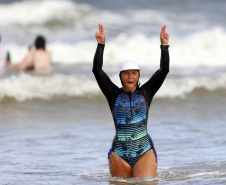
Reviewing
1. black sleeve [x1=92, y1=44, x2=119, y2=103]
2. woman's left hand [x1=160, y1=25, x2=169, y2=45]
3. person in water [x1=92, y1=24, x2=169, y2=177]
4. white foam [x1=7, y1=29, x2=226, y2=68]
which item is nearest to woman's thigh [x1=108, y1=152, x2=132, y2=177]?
person in water [x1=92, y1=24, x2=169, y2=177]

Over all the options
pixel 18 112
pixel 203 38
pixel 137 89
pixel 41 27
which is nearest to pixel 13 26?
pixel 41 27

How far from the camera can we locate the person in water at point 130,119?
20.4ft

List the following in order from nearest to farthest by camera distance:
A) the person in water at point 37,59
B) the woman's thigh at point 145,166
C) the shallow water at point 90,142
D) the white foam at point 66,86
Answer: the woman's thigh at point 145,166, the shallow water at point 90,142, the white foam at point 66,86, the person in water at point 37,59

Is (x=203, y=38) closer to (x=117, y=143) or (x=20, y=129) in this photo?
(x=20, y=129)

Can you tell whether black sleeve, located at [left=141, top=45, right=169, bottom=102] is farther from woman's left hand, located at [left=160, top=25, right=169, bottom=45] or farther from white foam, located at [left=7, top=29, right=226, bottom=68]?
white foam, located at [left=7, top=29, right=226, bottom=68]

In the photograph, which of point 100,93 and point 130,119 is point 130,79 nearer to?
point 130,119

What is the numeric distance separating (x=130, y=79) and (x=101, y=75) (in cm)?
29

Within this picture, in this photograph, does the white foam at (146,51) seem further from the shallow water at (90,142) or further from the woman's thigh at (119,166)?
the woman's thigh at (119,166)

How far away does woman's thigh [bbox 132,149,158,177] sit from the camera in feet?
20.2

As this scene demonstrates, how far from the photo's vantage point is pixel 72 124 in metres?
11.9

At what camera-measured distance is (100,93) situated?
15.2 metres

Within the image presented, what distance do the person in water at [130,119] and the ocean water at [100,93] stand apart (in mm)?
157

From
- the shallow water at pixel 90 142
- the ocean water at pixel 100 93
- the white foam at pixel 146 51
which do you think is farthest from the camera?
the white foam at pixel 146 51

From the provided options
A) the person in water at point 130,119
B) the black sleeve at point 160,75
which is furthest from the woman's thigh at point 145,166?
the black sleeve at point 160,75
